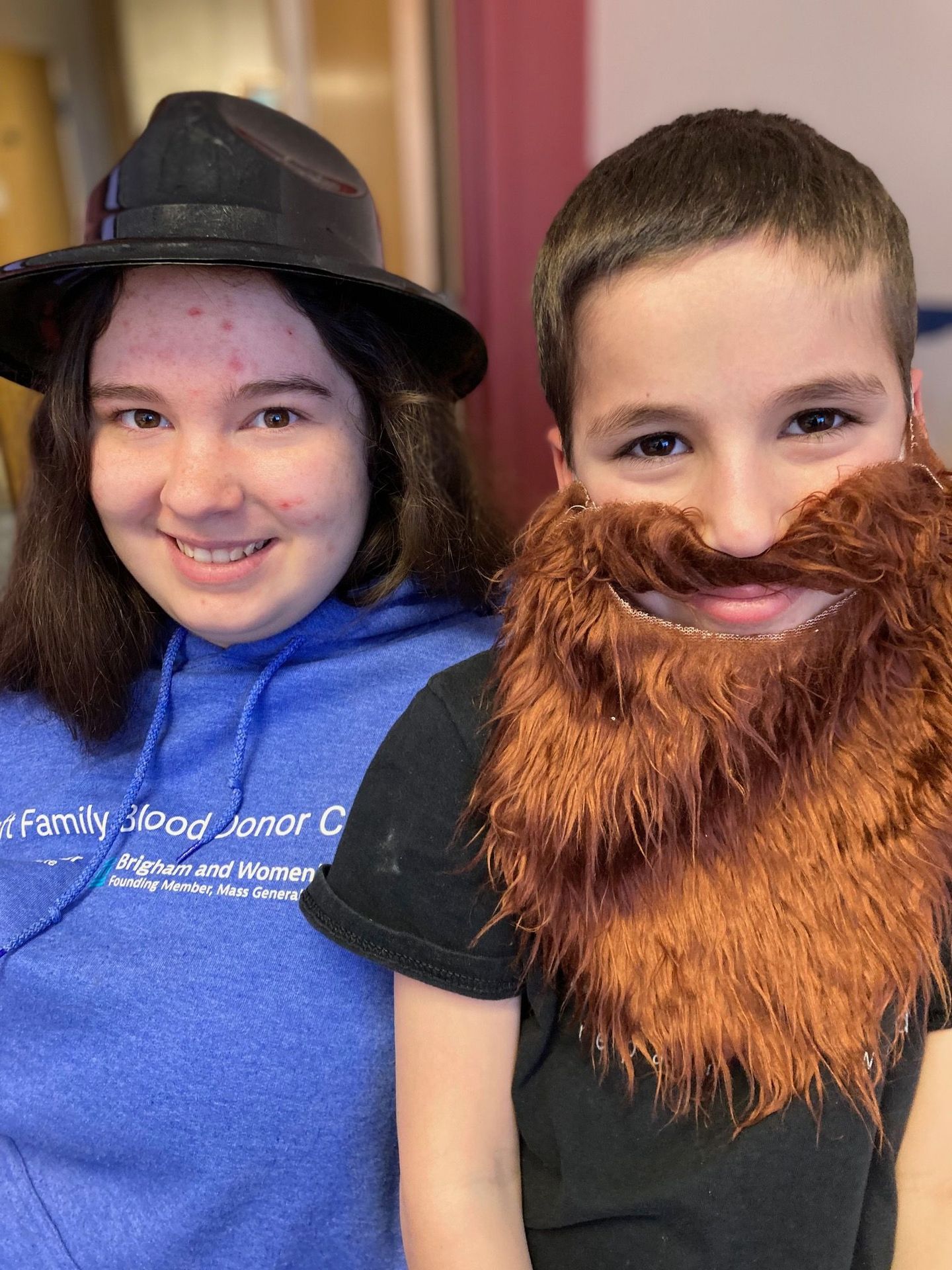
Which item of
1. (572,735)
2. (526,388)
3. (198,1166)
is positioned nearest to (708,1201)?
(572,735)

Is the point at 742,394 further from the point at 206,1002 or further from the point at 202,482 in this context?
the point at 206,1002

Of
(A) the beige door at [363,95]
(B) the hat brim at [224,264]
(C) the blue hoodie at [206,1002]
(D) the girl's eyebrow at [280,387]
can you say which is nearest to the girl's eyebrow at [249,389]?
(D) the girl's eyebrow at [280,387]

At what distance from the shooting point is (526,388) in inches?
62.9

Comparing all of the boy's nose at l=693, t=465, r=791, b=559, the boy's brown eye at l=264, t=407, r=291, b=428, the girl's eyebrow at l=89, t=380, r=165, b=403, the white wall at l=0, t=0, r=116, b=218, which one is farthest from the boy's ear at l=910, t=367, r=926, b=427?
the white wall at l=0, t=0, r=116, b=218

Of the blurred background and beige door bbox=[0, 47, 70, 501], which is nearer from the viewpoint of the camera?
the blurred background

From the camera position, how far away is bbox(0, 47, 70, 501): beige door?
2240mm

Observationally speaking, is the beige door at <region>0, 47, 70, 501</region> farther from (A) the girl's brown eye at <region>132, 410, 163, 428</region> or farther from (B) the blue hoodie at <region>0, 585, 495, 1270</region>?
(B) the blue hoodie at <region>0, 585, 495, 1270</region>

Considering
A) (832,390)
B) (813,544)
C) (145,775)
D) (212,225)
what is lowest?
(145,775)

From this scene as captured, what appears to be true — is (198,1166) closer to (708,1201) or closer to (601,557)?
(708,1201)

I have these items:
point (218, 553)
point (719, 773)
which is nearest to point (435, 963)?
point (719, 773)

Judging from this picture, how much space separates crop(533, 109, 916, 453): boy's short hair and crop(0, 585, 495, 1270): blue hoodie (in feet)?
1.64

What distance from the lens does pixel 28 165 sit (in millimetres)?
2299

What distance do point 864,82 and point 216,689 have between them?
1090mm

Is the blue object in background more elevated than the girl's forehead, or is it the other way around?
the girl's forehead
